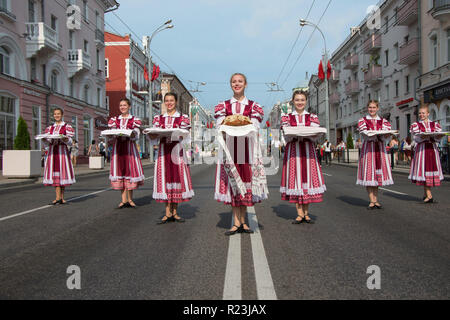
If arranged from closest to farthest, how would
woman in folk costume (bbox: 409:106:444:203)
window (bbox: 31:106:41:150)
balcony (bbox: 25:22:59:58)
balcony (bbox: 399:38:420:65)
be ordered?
A: woman in folk costume (bbox: 409:106:444:203) < balcony (bbox: 25:22:59:58) < window (bbox: 31:106:41:150) < balcony (bbox: 399:38:420:65)

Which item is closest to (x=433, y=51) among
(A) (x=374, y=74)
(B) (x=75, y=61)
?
(A) (x=374, y=74)

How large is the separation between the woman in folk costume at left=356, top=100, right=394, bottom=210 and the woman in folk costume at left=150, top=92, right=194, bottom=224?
3.48m

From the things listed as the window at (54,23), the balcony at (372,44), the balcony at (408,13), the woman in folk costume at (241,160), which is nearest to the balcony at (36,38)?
the window at (54,23)

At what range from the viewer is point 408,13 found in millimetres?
28250

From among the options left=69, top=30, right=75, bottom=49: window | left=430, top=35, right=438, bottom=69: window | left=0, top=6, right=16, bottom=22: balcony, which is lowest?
left=430, top=35, right=438, bottom=69: window

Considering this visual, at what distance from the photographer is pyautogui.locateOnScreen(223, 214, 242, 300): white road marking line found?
118 inches

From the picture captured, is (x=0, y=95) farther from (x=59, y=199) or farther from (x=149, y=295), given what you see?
(x=149, y=295)

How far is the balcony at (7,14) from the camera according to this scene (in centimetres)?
2028

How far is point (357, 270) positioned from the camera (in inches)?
141

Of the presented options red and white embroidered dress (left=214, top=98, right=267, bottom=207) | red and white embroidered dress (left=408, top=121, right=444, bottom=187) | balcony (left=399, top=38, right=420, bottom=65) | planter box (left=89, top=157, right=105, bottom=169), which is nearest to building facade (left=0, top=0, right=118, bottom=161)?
planter box (left=89, top=157, right=105, bottom=169)

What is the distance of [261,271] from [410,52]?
2898 centimetres

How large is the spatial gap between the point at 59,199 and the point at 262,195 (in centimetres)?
524

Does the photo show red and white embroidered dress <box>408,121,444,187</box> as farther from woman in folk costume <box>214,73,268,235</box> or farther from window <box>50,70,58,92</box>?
window <box>50,70,58,92</box>

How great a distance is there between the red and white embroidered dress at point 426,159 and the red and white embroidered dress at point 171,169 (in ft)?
16.6
